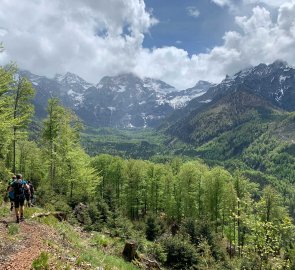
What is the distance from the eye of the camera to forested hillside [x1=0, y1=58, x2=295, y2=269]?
25.4 m

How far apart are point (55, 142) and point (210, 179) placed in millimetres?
30895

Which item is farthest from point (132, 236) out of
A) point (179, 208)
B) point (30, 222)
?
point (179, 208)

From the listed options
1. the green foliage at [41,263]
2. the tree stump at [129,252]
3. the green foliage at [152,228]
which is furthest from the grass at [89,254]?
the green foliage at [152,228]

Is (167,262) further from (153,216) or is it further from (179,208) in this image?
(179,208)

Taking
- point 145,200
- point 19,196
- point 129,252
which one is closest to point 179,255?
point 129,252

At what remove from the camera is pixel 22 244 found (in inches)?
710

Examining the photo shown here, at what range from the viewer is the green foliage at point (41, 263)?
14414 mm

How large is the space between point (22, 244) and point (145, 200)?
59.4 m

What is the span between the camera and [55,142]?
173ft

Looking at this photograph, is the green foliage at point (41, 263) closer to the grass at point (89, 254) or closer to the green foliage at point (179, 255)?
the grass at point (89, 254)

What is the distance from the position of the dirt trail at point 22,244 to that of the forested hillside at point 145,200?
286cm

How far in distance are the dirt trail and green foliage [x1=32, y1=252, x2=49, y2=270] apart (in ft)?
1.04

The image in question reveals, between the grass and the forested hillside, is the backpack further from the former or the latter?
the forested hillside

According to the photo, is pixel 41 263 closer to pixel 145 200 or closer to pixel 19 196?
pixel 19 196
